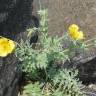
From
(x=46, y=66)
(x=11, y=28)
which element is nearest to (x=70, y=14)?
(x=46, y=66)

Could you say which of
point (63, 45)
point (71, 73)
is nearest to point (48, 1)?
point (63, 45)

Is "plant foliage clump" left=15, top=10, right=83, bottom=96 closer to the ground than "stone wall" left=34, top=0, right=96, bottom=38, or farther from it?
closer to the ground

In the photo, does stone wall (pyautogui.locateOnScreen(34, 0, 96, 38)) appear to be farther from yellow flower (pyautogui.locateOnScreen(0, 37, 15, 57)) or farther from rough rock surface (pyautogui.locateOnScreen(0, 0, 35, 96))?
yellow flower (pyautogui.locateOnScreen(0, 37, 15, 57))

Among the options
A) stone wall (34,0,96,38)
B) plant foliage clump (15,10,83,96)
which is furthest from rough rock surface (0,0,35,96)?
stone wall (34,0,96,38)

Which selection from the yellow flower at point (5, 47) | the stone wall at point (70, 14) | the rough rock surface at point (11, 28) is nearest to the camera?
the yellow flower at point (5, 47)

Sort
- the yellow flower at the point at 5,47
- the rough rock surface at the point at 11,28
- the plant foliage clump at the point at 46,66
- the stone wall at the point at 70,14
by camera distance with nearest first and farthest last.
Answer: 1. the yellow flower at the point at 5,47
2. the rough rock surface at the point at 11,28
3. the plant foliage clump at the point at 46,66
4. the stone wall at the point at 70,14

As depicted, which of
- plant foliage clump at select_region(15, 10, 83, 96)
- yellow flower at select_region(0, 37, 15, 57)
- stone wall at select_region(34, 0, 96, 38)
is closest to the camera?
yellow flower at select_region(0, 37, 15, 57)

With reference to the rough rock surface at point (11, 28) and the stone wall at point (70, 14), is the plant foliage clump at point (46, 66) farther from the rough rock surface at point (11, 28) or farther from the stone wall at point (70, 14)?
the stone wall at point (70, 14)

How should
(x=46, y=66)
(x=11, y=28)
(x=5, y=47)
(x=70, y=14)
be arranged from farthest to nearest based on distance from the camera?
1. (x=70, y=14)
2. (x=46, y=66)
3. (x=11, y=28)
4. (x=5, y=47)

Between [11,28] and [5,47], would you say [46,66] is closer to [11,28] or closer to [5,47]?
[11,28]

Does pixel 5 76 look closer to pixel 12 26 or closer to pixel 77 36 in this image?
pixel 12 26

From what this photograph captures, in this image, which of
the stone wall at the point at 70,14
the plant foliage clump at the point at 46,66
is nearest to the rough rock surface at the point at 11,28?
the plant foliage clump at the point at 46,66

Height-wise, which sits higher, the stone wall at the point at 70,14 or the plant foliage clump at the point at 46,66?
the stone wall at the point at 70,14
